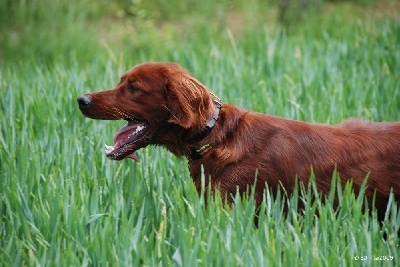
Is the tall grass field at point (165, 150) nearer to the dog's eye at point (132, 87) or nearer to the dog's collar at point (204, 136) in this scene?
the dog's collar at point (204, 136)

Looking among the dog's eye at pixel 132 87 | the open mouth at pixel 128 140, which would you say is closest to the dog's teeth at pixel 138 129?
the open mouth at pixel 128 140

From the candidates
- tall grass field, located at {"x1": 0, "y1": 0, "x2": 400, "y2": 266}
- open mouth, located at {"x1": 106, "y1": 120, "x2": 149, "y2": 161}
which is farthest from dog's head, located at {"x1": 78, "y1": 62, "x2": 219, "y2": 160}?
tall grass field, located at {"x1": 0, "y1": 0, "x2": 400, "y2": 266}

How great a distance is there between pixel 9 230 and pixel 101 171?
0.83 m

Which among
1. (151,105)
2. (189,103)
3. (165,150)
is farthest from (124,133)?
(165,150)

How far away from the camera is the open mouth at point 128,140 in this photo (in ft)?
11.3

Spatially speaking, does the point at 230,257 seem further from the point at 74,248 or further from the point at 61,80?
the point at 61,80

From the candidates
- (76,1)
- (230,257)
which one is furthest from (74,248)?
(76,1)

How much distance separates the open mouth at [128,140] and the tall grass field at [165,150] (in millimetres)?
185

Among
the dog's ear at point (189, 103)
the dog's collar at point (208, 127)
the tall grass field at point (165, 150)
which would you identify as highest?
the dog's ear at point (189, 103)

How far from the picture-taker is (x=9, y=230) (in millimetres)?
3074

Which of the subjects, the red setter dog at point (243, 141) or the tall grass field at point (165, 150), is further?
the red setter dog at point (243, 141)

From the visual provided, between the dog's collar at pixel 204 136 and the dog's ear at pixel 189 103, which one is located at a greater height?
the dog's ear at pixel 189 103

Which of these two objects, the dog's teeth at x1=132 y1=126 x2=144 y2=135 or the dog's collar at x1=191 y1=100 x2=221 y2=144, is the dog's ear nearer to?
the dog's collar at x1=191 y1=100 x2=221 y2=144

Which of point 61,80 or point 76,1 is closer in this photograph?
point 61,80
